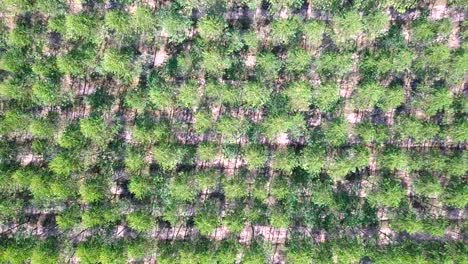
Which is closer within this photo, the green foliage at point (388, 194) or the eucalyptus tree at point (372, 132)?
the green foliage at point (388, 194)

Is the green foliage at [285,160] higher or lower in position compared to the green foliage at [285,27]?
lower

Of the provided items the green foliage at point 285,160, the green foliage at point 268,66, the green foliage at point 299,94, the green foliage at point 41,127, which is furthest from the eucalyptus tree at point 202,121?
the green foliage at point 41,127

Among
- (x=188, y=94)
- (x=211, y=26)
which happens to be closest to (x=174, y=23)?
(x=211, y=26)

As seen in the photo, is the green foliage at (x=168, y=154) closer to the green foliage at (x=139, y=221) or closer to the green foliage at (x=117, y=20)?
the green foliage at (x=139, y=221)

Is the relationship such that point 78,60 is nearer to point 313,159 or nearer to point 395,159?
point 313,159

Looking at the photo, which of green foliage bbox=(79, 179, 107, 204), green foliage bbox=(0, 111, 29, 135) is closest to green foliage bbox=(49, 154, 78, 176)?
green foliage bbox=(79, 179, 107, 204)

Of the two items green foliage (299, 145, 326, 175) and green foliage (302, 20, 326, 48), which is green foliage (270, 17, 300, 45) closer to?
green foliage (302, 20, 326, 48)

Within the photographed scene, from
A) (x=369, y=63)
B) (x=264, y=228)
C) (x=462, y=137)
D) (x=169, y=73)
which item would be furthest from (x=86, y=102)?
(x=462, y=137)

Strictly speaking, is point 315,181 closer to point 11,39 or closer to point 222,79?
point 222,79
